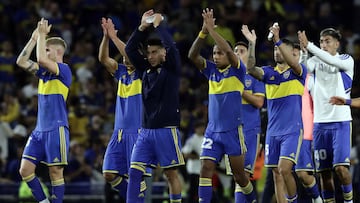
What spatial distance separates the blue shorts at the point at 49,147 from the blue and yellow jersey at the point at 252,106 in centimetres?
301

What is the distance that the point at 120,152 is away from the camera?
52.6 feet

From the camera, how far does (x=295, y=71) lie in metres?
16.0

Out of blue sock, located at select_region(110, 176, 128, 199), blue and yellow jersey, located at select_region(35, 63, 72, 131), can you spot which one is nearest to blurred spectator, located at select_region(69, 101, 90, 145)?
blue sock, located at select_region(110, 176, 128, 199)

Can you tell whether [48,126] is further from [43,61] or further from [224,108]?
[224,108]

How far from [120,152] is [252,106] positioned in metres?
2.33

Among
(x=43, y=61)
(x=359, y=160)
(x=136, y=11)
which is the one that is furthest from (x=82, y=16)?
(x=43, y=61)

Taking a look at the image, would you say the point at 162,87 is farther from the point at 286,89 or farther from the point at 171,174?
the point at 286,89

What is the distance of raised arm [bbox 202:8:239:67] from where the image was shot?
15094 millimetres

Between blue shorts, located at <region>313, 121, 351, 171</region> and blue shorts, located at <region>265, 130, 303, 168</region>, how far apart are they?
30cm

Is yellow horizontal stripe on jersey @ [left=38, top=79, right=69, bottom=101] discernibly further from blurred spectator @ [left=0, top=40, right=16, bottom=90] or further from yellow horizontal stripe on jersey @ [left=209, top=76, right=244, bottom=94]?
blurred spectator @ [left=0, top=40, right=16, bottom=90]

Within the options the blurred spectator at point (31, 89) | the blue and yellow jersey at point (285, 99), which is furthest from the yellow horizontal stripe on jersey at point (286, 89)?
the blurred spectator at point (31, 89)

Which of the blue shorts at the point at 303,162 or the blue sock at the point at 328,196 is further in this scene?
the blue shorts at the point at 303,162

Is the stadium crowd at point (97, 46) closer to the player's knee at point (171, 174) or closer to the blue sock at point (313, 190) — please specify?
the blue sock at point (313, 190)

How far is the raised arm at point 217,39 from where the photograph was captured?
49.5 feet
